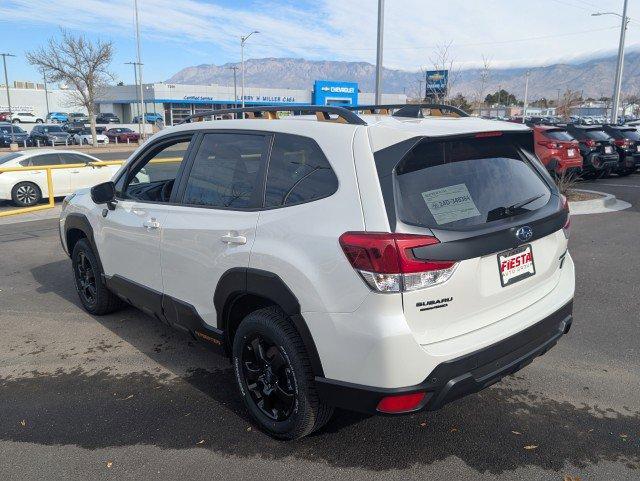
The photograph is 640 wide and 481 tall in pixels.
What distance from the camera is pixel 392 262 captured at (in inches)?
98.4

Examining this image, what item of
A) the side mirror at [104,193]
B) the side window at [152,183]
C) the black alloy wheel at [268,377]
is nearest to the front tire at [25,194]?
the side window at [152,183]

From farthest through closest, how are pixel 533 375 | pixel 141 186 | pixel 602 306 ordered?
pixel 602 306 → pixel 141 186 → pixel 533 375

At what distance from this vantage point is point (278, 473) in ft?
9.67

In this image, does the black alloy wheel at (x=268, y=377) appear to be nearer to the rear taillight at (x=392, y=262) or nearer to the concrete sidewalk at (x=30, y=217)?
the rear taillight at (x=392, y=262)

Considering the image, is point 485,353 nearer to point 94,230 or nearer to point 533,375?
point 533,375

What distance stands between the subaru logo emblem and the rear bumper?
19.8 inches

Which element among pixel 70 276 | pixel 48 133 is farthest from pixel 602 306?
pixel 48 133

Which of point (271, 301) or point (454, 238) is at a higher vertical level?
point (454, 238)

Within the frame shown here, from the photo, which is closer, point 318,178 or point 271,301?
point 318,178

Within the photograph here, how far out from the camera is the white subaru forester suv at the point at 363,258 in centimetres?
257

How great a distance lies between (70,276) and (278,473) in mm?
4951

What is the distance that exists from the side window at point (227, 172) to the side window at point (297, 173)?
107mm

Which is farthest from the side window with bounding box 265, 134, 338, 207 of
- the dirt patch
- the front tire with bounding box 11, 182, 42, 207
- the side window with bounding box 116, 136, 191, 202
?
the front tire with bounding box 11, 182, 42, 207

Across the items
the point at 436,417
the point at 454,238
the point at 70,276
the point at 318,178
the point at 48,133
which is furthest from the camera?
the point at 48,133
